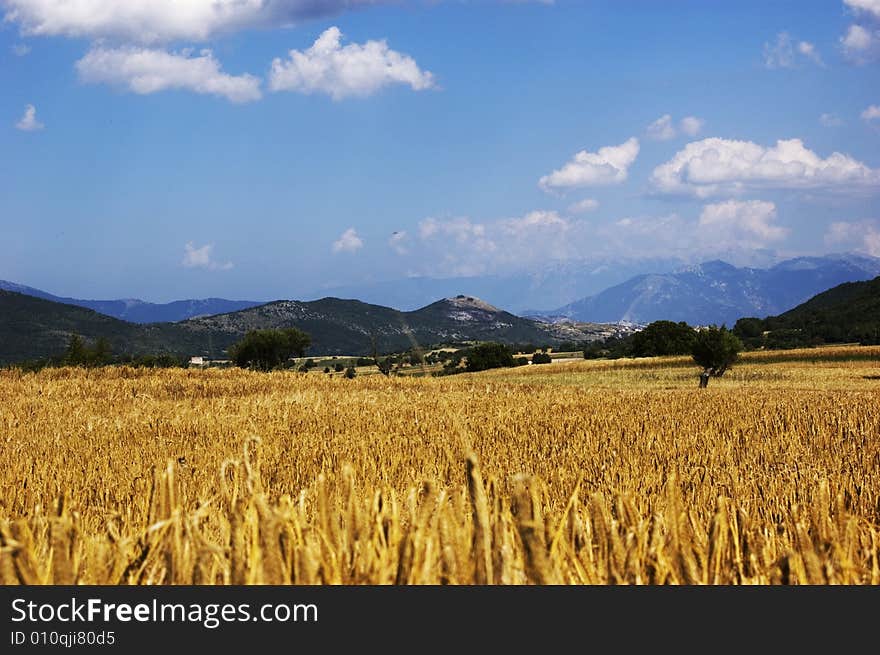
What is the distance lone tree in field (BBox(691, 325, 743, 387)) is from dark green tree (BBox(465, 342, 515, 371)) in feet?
133

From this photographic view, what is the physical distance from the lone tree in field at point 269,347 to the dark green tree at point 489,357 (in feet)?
69.4

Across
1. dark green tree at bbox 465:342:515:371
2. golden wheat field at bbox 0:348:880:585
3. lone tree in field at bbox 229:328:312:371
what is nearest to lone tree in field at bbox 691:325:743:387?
golden wheat field at bbox 0:348:880:585

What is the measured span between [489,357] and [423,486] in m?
86.9

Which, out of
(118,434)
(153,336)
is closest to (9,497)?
(118,434)

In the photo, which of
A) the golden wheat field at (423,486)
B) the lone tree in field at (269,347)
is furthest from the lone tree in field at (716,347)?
the lone tree in field at (269,347)

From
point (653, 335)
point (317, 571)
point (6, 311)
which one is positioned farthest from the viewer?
point (6, 311)

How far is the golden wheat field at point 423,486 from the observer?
2840mm

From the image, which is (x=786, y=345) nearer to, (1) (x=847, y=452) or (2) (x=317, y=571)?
(1) (x=847, y=452)

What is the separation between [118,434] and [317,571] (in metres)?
11.9

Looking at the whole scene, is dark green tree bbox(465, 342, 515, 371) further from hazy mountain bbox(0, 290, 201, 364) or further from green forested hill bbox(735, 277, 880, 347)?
hazy mountain bbox(0, 290, 201, 364)

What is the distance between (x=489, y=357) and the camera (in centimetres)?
9388

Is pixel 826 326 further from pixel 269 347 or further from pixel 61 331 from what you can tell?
pixel 61 331

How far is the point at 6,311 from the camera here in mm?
171875

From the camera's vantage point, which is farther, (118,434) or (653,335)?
(653,335)
